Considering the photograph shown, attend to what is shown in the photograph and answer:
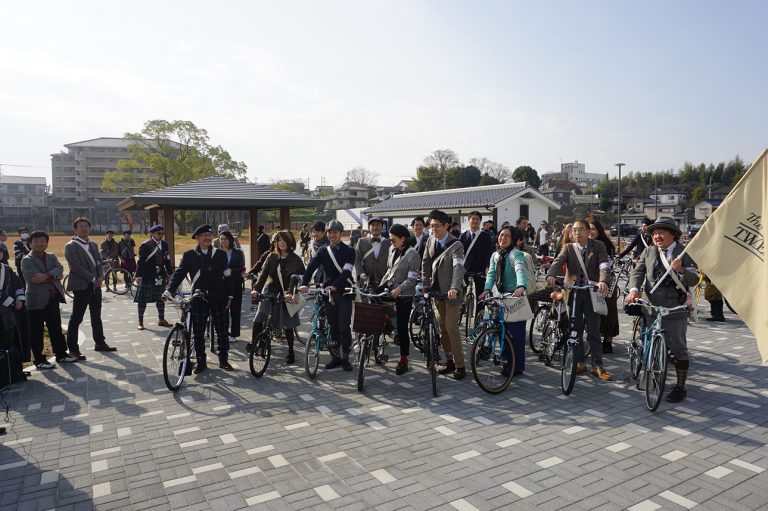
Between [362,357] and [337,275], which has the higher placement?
[337,275]

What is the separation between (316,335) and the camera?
247 inches

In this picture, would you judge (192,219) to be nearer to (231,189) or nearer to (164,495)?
(231,189)

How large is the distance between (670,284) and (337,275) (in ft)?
12.5

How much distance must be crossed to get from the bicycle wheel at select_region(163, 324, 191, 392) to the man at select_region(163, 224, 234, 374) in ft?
0.96

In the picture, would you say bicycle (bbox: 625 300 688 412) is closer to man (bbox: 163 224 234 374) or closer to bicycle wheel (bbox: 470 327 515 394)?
bicycle wheel (bbox: 470 327 515 394)

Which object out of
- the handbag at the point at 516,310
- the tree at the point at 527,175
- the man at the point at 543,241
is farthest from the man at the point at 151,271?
the tree at the point at 527,175

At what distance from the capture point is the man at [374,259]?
7.11m

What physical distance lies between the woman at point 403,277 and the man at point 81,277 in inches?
174

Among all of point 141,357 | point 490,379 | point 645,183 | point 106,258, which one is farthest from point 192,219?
point 645,183

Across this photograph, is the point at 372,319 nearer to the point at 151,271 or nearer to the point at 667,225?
the point at 667,225

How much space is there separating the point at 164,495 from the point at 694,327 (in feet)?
29.5

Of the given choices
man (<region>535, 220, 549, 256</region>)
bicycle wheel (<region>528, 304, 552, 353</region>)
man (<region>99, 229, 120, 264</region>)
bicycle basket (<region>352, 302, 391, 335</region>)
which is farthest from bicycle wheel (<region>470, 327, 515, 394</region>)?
man (<region>535, 220, 549, 256</region>)

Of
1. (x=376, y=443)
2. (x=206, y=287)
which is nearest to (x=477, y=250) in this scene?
(x=206, y=287)

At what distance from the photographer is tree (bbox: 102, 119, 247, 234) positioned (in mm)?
41188
